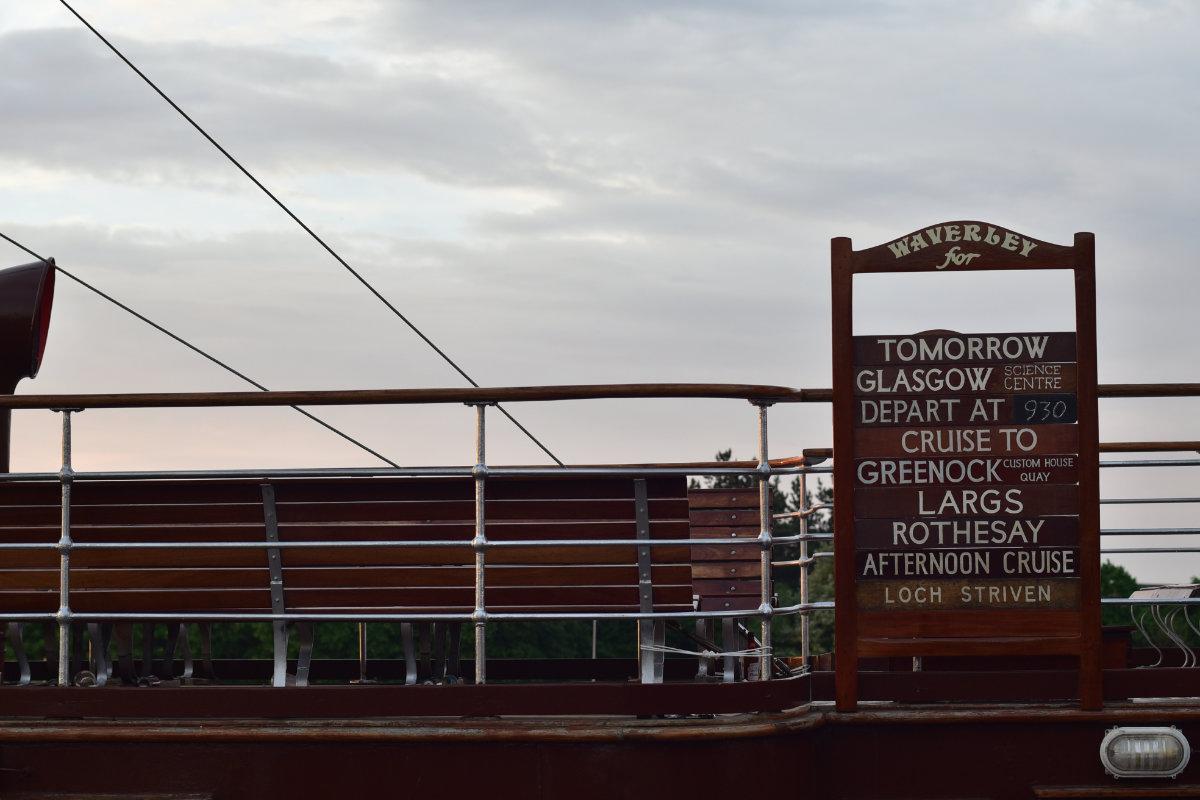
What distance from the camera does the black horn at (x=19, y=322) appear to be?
7832 millimetres

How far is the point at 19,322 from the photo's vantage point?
7.84m

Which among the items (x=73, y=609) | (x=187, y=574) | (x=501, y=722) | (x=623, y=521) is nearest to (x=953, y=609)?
(x=623, y=521)

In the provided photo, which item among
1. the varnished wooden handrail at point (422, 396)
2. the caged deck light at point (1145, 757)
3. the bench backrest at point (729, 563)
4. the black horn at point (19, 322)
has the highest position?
the black horn at point (19, 322)

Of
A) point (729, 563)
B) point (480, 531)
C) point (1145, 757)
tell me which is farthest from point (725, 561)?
point (1145, 757)

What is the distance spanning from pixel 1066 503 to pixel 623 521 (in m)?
1.92

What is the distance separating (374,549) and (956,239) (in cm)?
283

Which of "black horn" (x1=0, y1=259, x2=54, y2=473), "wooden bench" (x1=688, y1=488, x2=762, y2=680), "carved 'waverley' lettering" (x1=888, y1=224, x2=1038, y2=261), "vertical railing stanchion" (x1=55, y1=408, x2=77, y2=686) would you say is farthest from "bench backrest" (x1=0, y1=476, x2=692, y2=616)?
"black horn" (x1=0, y1=259, x2=54, y2=473)

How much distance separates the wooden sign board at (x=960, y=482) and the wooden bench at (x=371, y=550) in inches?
31.6

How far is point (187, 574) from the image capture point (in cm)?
652

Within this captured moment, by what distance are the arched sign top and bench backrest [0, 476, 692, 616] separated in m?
1.31

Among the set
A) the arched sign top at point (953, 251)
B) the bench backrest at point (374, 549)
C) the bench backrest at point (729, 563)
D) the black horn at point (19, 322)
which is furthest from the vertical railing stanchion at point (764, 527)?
the black horn at point (19, 322)

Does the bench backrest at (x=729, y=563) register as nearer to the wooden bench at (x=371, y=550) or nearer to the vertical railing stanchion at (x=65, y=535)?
the wooden bench at (x=371, y=550)

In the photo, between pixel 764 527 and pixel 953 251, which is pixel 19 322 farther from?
pixel 953 251

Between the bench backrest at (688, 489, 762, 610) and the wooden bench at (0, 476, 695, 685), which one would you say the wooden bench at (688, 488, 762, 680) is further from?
the wooden bench at (0, 476, 695, 685)
